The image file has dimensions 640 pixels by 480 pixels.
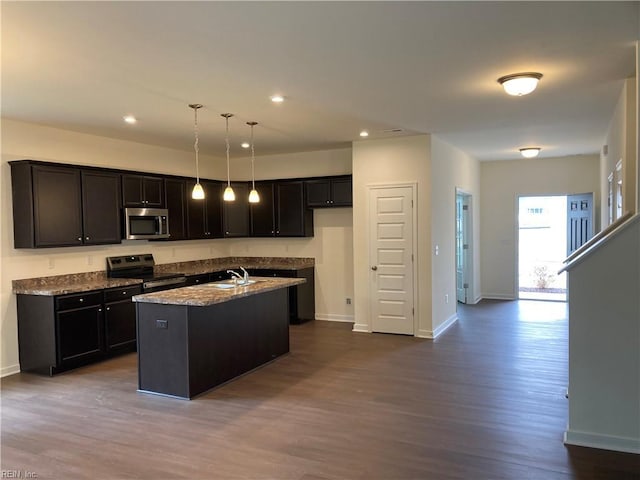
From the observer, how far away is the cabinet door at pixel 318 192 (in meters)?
7.31

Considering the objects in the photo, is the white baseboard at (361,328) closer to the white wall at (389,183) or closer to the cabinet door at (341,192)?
the white wall at (389,183)

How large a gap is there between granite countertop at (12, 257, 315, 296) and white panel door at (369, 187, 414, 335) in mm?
1401

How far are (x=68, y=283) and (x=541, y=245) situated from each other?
9.01 meters

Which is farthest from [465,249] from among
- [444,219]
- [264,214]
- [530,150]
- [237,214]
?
[237,214]

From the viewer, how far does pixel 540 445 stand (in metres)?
3.23

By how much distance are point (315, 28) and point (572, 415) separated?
3.12m

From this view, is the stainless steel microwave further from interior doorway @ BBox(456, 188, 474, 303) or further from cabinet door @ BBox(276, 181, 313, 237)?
interior doorway @ BBox(456, 188, 474, 303)

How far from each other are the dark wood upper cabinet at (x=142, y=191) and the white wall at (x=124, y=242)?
372mm

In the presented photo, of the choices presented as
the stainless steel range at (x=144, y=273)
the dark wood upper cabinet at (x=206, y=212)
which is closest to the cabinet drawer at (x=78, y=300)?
the stainless steel range at (x=144, y=273)

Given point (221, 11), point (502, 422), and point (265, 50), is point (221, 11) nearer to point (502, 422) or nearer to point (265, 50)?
point (265, 50)

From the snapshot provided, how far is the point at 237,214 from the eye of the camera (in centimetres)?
786

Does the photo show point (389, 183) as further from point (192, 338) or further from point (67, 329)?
point (67, 329)

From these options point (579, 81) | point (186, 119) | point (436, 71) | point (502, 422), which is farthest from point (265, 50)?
point (502, 422)

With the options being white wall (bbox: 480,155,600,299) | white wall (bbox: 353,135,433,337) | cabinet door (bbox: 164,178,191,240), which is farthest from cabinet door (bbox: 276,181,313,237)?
white wall (bbox: 480,155,600,299)
